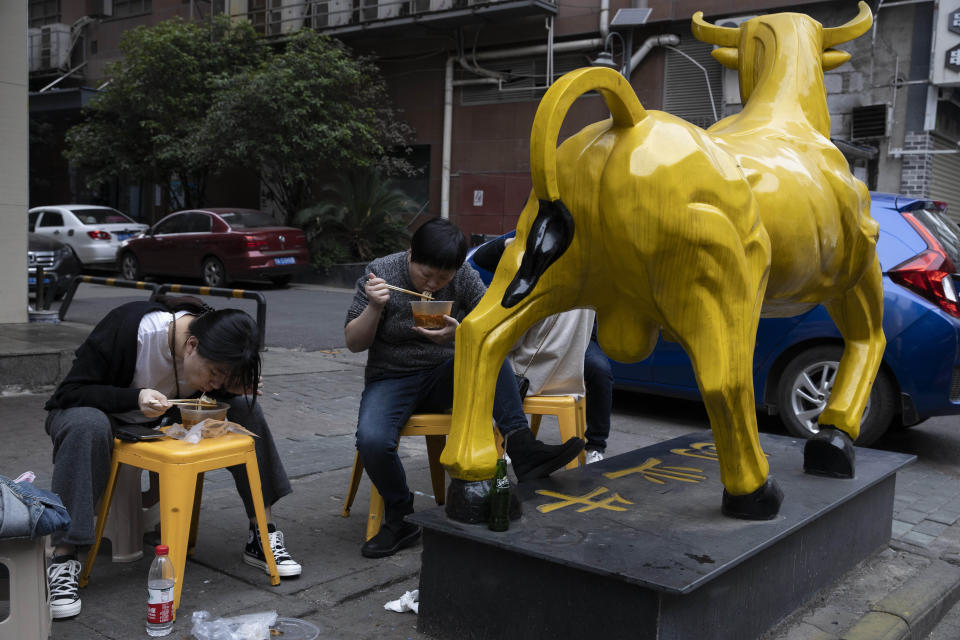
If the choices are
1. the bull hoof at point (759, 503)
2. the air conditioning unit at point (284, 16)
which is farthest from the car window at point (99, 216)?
the bull hoof at point (759, 503)

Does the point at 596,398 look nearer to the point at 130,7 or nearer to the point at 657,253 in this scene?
the point at 657,253

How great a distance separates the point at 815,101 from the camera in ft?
11.7

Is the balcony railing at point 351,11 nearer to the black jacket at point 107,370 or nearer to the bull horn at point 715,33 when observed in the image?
the bull horn at point 715,33

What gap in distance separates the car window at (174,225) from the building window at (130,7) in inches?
411

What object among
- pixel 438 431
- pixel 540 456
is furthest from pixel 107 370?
pixel 540 456

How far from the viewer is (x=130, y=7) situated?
24.5 meters

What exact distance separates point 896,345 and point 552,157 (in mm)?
3606

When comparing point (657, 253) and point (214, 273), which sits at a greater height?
point (657, 253)

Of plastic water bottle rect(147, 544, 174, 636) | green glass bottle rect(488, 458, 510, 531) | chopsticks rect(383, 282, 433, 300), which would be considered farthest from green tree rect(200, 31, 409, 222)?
green glass bottle rect(488, 458, 510, 531)

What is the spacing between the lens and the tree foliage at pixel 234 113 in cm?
1680

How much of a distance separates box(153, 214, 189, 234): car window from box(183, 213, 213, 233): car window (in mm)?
71

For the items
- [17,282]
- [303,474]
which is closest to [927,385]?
[303,474]

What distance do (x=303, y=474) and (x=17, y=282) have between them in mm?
3937

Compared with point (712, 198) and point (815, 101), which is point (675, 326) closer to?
point (712, 198)
